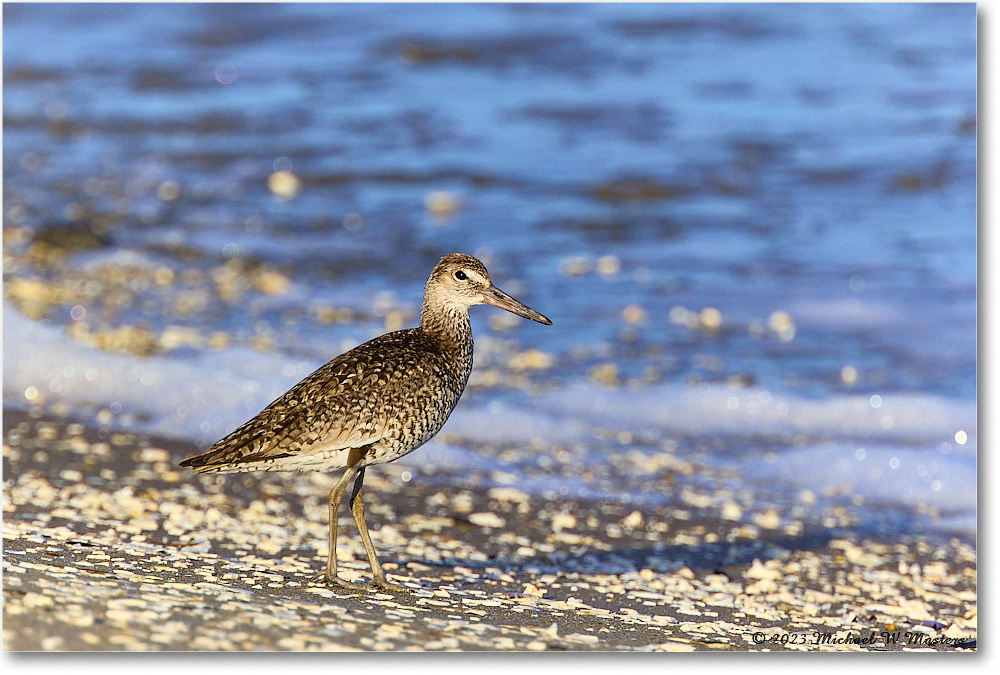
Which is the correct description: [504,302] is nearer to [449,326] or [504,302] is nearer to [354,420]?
[449,326]

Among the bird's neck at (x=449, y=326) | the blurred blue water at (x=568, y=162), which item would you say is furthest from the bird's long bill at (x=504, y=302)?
the blurred blue water at (x=568, y=162)

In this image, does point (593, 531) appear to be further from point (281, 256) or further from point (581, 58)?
point (581, 58)

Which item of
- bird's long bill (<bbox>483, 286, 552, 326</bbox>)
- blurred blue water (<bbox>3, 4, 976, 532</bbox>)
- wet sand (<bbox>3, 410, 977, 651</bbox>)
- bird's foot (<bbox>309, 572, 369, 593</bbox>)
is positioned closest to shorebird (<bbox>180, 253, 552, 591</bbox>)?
bird's foot (<bbox>309, 572, 369, 593</bbox>)

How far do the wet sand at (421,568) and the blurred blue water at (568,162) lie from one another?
178 cm

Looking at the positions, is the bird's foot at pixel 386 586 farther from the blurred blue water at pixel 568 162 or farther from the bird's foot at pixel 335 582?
the blurred blue water at pixel 568 162

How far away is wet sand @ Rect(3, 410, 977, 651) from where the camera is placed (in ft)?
13.0

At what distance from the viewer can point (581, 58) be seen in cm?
1023

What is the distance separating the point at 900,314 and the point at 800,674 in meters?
4.61

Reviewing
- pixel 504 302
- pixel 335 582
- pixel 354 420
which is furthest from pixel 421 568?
pixel 504 302

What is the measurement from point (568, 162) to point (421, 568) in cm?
646

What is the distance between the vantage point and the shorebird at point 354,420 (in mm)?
4344

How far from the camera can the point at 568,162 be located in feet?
35.7

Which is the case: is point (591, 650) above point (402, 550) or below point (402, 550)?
below

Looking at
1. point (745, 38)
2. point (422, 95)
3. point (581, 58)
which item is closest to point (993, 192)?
point (745, 38)
